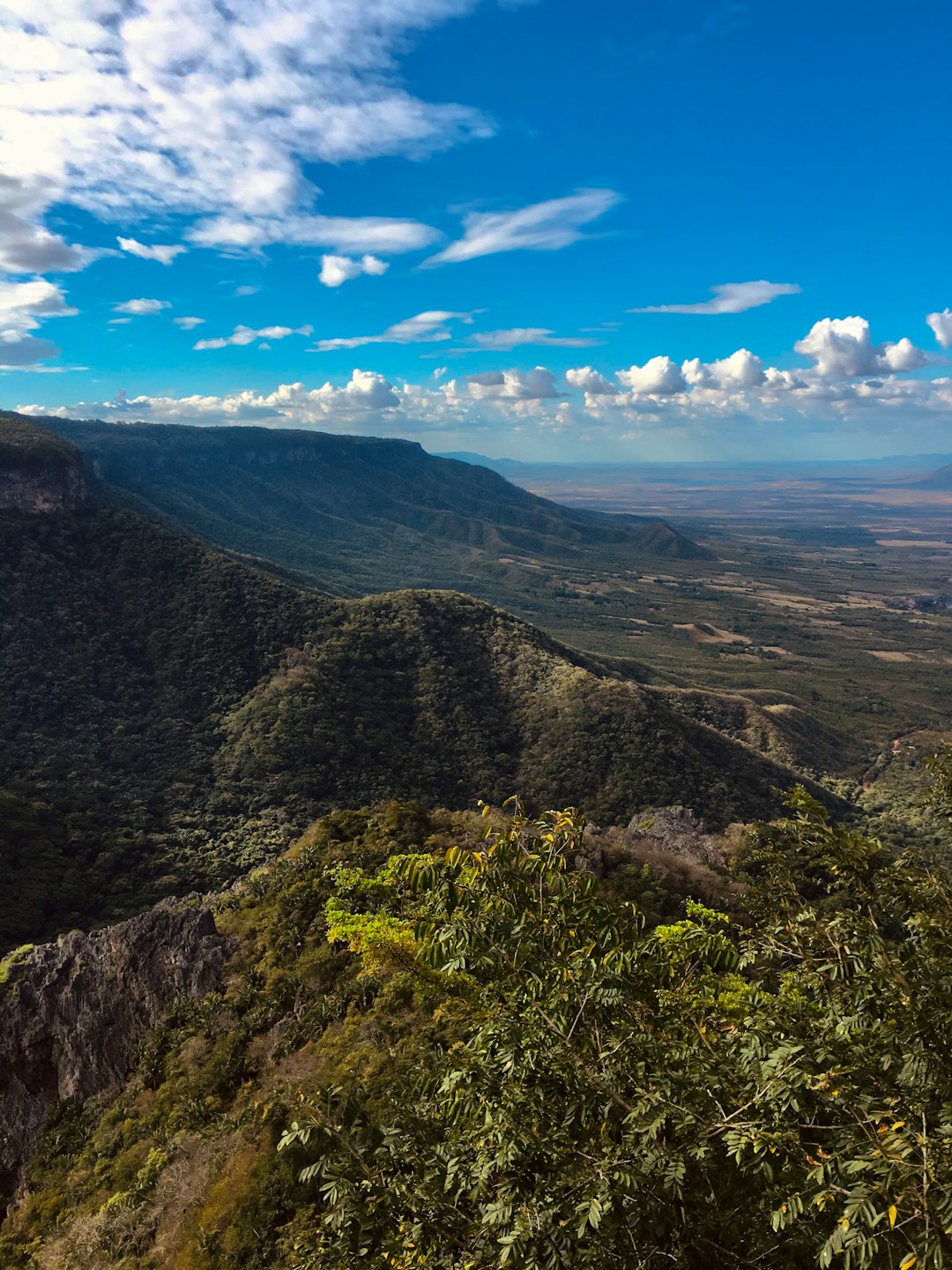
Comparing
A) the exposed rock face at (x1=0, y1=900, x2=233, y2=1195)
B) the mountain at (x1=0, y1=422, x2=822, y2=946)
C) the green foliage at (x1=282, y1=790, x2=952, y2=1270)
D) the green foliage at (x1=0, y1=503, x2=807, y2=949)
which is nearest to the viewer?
the green foliage at (x1=282, y1=790, x2=952, y2=1270)

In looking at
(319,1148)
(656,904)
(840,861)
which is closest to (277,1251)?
(319,1148)

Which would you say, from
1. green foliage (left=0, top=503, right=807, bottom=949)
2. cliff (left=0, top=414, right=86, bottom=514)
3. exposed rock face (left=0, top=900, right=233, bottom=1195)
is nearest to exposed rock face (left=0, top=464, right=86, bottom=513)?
cliff (left=0, top=414, right=86, bottom=514)

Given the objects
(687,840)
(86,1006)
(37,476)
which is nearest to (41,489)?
(37,476)

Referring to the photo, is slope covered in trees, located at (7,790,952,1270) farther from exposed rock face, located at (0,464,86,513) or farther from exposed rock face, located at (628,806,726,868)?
exposed rock face, located at (0,464,86,513)

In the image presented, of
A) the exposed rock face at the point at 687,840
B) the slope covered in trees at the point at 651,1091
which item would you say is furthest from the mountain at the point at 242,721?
the slope covered in trees at the point at 651,1091

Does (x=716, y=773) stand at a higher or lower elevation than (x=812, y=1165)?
lower

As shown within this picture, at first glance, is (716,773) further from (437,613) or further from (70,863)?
(70,863)

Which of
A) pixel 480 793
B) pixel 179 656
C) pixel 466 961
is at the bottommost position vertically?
pixel 480 793
